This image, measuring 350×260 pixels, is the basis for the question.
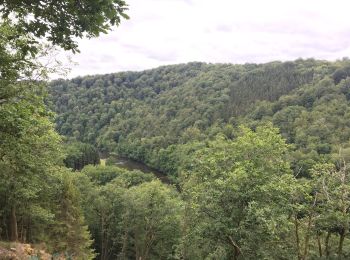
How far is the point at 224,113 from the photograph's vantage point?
143000mm

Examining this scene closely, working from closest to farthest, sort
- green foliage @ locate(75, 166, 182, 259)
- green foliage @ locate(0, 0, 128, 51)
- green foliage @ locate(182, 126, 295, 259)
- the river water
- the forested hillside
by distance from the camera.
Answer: green foliage @ locate(0, 0, 128, 51), green foliage @ locate(182, 126, 295, 259), green foliage @ locate(75, 166, 182, 259), the forested hillside, the river water

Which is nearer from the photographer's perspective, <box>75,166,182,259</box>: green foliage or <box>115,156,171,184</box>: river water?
<box>75,166,182,259</box>: green foliage

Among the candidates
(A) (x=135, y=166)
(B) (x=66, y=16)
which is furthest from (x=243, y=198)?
(A) (x=135, y=166)

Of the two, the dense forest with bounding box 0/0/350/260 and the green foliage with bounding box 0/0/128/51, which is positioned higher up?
the green foliage with bounding box 0/0/128/51

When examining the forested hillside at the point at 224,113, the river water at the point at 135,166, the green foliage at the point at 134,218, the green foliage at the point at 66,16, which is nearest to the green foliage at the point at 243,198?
the green foliage at the point at 66,16

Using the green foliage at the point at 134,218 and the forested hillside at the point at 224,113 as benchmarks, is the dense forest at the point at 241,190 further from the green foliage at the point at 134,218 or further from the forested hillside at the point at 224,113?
the forested hillside at the point at 224,113

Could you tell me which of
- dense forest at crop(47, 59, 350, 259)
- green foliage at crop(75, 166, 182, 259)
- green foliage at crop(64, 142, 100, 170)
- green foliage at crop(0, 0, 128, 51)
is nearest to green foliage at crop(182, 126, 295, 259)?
dense forest at crop(47, 59, 350, 259)

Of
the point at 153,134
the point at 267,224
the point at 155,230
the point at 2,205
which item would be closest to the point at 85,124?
the point at 153,134

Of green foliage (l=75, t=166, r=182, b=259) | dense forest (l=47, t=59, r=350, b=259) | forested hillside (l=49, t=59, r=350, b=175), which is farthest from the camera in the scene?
forested hillside (l=49, t=59, r=350, b=175)

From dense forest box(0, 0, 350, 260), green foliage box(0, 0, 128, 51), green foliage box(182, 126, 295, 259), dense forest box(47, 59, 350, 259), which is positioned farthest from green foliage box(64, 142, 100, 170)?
green foliage box(0, 0, 128, 51)

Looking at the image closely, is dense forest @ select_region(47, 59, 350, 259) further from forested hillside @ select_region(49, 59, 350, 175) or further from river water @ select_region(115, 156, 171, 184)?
river water @ select_region(115, 156, 171, 184)

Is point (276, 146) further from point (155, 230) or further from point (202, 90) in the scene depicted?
point (202, 90)

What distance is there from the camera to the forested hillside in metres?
108

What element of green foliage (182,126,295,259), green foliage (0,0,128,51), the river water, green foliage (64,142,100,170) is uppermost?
green foliage (0,0,128,51)
